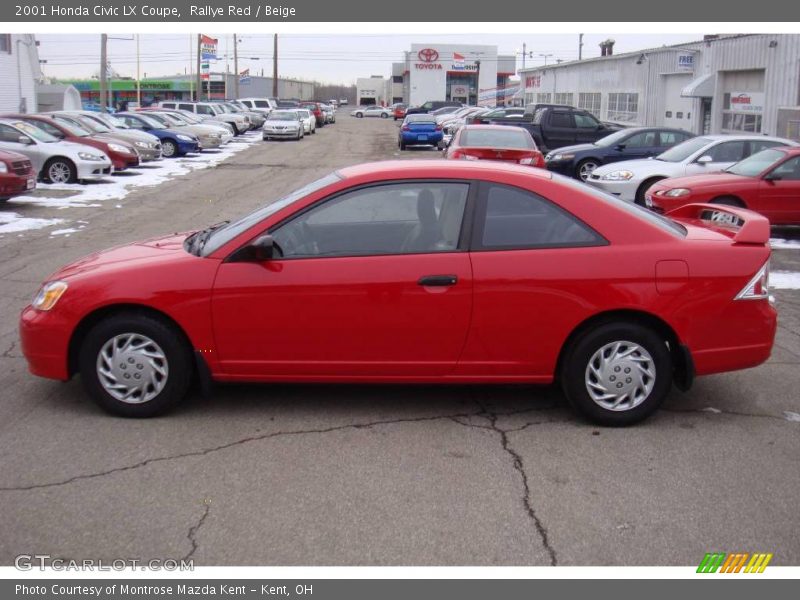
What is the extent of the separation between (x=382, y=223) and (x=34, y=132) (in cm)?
1730

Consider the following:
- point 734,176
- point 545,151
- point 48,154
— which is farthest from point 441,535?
point 545,151

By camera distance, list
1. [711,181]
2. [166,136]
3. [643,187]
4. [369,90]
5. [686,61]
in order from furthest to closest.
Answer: [369,90] < [686,61] < [166,136] < [643,187] < [711,181]

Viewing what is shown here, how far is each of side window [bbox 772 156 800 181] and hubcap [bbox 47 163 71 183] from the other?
15292 mm

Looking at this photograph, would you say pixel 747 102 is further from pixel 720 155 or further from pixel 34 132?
pixel 34 132

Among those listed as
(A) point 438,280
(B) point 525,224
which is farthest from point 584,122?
(A) point 438,280

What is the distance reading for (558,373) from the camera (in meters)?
5.32

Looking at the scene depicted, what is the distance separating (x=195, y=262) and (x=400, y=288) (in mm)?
1273

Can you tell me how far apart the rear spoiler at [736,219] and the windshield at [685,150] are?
9594 mm

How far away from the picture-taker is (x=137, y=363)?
5242 millimetres

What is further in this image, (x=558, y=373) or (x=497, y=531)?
(x=558, y=373)

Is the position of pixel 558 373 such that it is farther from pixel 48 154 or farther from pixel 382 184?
pixel 48 154

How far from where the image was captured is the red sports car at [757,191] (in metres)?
12.4

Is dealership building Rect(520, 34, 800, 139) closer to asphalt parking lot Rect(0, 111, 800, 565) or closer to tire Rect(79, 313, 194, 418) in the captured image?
asphalt parking lot Rect(0, 111, 800, 565)

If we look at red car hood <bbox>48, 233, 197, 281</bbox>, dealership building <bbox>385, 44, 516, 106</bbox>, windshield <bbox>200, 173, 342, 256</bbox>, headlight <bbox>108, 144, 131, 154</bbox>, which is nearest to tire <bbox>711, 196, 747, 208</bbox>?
windshield <bbox>200, 173, 342, 256</bbox>
